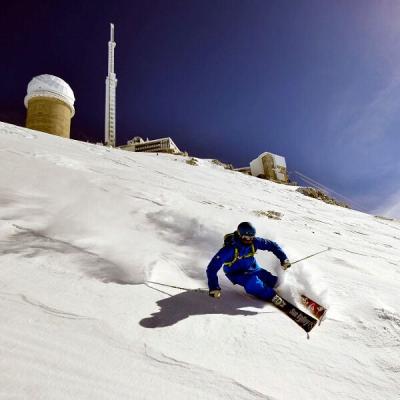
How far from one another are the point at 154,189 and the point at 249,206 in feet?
10.6

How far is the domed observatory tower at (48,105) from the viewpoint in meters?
24.0

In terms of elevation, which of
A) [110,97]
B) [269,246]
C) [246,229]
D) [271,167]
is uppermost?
[110,97]

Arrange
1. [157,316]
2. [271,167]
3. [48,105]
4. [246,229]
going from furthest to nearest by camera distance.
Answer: [271,167], [48,105], [246,229], [157,316]

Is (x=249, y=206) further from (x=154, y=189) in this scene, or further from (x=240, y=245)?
(x=240, y=245)

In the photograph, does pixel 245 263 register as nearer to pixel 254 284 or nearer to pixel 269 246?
pixel 254 284

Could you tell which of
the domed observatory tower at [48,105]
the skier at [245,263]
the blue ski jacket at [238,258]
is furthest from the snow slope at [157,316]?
the domed observatory tower at [48,105]

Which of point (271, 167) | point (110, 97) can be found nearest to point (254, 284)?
point (271, 167)

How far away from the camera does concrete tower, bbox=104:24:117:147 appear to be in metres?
63.5

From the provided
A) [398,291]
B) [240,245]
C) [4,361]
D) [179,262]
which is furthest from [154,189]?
[4,361]

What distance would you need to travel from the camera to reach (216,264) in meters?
3.78

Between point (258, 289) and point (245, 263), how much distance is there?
385mm

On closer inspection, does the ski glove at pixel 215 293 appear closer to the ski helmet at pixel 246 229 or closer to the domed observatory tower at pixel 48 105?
the ski helmet at pixel 246 229

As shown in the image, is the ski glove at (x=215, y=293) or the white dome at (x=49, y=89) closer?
the ski glove at (x=215, y=293)

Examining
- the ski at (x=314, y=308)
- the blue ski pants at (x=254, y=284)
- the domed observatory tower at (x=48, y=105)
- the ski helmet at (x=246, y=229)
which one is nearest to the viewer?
the ski at (x=314, y=308)
